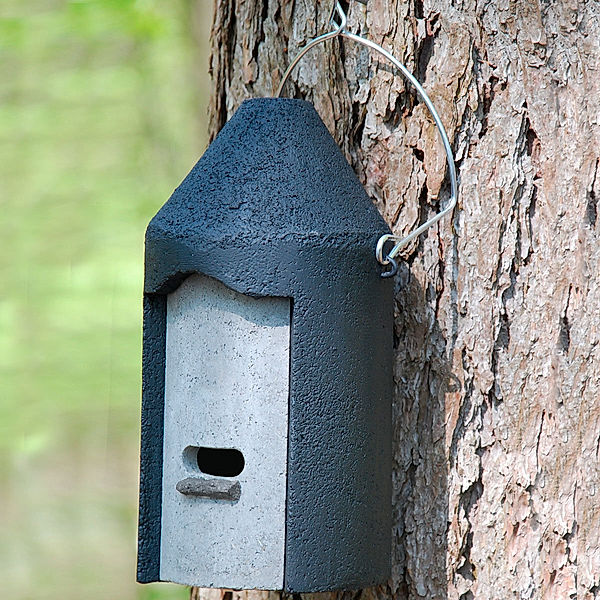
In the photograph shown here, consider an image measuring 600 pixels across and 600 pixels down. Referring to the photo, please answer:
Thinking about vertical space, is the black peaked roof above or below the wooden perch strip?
above

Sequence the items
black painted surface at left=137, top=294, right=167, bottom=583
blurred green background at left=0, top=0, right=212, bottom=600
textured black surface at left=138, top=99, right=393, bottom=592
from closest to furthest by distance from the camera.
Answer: textured black surface at left=138, top=99, right=393, bottom=592 → black painted surface at left=137, top=294, right=167, bottom=583 → blurred green background at left=0, top=0, right=212, bottom=600

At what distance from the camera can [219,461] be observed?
1901 mm

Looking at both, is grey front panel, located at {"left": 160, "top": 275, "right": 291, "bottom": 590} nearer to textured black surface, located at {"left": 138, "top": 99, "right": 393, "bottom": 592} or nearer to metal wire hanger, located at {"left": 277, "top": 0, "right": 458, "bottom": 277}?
textured black surface, located at {"left": 138, "top": 99, "right": 393, "bottom": 592}

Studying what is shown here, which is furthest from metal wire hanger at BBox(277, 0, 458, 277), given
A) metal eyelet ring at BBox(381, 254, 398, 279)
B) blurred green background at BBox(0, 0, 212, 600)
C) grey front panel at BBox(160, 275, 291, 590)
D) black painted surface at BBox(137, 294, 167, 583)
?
blurred green background at BBox(0, 0, 212, 600)

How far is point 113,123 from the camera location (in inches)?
202

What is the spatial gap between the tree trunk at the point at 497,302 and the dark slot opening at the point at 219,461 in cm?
36

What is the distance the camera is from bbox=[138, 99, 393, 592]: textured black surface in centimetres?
157

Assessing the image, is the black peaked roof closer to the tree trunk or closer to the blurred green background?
the tree trunk

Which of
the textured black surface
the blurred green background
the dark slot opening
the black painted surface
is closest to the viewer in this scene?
the textured black surface

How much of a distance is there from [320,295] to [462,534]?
0.60 m

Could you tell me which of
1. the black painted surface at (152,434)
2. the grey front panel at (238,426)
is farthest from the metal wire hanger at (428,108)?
the black painted surface at (152,434)

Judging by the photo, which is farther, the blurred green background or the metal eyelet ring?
the blurred green background

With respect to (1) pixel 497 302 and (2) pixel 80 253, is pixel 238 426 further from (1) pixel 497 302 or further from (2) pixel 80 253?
(2) pixel 80 253

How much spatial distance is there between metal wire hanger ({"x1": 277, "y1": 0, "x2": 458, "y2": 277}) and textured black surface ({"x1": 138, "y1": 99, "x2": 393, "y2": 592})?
0.10 ft
